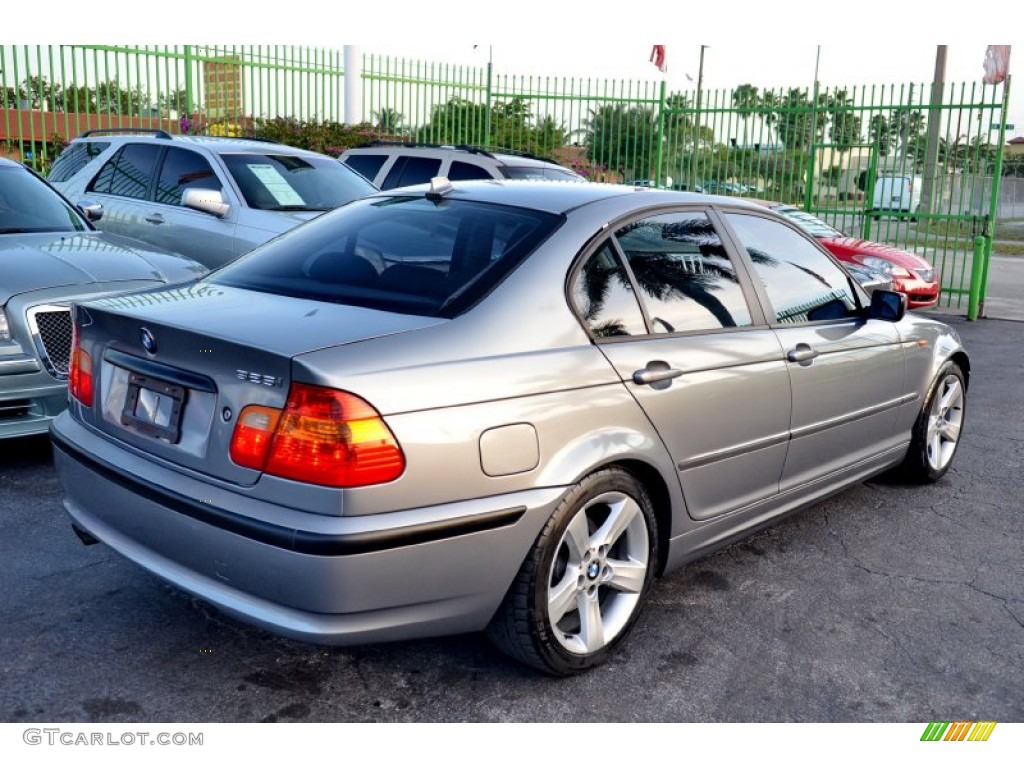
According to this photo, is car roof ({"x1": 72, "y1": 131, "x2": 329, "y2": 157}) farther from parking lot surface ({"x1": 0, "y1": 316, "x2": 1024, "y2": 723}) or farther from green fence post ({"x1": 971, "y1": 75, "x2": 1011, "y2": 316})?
green fence post ({"x1": 971, "y1": 75, "x2": 1011, "y2": 316})

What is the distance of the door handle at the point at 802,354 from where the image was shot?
3.90m

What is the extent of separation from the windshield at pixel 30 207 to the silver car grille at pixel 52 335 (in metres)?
1.20

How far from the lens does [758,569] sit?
4.12 metres

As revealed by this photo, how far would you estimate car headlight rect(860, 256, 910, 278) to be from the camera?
1134 centimetres

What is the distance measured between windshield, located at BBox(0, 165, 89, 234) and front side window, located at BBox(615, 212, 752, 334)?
157 inches

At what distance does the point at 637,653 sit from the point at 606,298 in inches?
46.1

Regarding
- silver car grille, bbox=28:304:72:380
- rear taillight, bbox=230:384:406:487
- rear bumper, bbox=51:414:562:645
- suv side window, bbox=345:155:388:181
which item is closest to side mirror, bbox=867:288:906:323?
rear bumper, bbox=51:414:562:645

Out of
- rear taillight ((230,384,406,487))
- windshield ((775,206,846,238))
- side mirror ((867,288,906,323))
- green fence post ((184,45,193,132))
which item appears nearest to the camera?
rear taillight ((230,384,406,487))

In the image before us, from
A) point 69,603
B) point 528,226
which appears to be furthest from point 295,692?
point 528,226

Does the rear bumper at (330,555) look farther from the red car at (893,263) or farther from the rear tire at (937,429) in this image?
the red car at (893,263)

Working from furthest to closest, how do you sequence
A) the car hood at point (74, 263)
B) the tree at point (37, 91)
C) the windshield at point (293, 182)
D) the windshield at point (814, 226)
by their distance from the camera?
the tree at point (37, 91), the windshield at point (814, 226), the windshield at point (293, 182), the car hood at point (74, 263)

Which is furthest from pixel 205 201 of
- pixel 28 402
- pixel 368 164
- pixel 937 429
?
pixel 937 429

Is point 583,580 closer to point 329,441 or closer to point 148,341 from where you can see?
point 329,441

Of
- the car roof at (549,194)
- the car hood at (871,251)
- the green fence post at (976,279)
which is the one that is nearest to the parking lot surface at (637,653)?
the car roof at (549,194)
